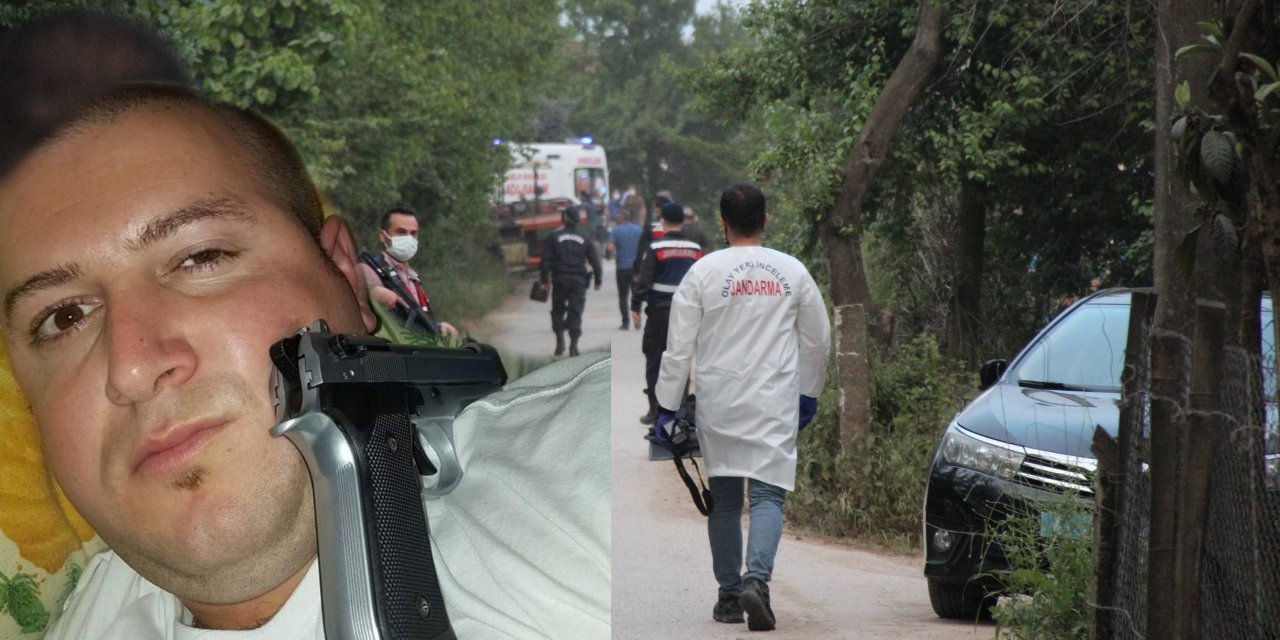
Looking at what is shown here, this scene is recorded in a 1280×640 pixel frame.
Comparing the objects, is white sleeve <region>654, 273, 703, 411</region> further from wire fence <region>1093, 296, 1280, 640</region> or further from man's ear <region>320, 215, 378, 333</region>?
man's ear <region>320, 215, 378, 333</region>

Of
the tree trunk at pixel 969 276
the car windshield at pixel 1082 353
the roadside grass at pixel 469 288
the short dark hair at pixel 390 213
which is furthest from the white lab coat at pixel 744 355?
the tree trunk at pixel 969 276

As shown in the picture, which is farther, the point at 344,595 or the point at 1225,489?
the point at 1225,489

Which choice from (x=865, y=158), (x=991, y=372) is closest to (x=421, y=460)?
(x=991, y=372)

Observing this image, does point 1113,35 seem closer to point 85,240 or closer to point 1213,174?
point 1213,174

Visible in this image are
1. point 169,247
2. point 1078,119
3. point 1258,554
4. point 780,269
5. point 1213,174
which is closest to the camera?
point 169,247

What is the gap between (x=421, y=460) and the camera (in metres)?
1.22

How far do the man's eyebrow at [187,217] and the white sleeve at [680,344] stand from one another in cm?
399

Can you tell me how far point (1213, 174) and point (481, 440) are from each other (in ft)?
5.77

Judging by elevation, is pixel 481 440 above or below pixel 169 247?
below

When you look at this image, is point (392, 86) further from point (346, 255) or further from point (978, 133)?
point (346, 255)

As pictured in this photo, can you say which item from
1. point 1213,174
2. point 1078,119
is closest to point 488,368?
point 1213,174

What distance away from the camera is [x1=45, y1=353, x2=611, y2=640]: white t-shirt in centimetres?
134

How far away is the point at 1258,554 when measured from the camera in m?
2.92

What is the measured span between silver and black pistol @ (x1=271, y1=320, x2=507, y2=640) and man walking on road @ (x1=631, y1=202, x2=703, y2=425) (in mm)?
8434
